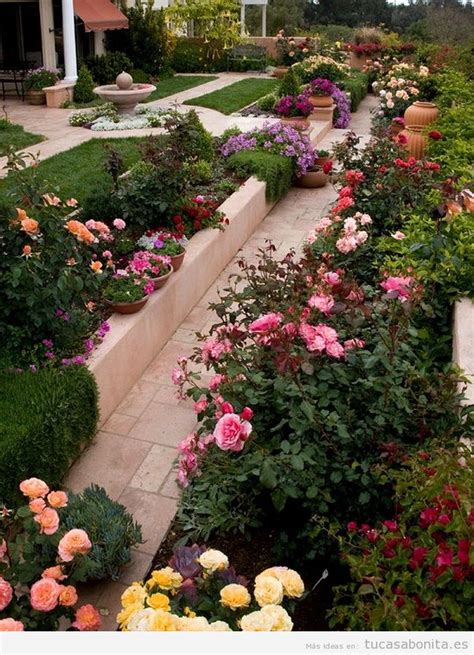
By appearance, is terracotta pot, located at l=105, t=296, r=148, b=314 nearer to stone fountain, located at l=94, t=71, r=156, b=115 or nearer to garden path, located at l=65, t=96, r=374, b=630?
garden path, located at l=65, t=96, r=374, b=630

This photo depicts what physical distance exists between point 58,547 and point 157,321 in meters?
3.09

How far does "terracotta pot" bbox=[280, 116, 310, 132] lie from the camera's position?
431 inches

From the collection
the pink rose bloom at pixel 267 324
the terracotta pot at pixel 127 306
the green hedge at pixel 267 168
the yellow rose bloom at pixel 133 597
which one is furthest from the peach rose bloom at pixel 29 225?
the green hedge at pixel 267 168

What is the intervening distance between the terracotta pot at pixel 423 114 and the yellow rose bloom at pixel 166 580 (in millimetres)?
9563

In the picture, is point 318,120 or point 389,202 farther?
point 318,120

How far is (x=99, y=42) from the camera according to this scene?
62.8ft

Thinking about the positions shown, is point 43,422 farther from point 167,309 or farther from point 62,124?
point 62,124

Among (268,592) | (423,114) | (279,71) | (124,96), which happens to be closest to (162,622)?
(268,592)

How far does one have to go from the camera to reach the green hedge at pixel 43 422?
144 inches

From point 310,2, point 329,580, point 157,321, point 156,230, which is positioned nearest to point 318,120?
point 156,230

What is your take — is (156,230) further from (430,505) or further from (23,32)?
(23,32)

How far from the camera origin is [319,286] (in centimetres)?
360

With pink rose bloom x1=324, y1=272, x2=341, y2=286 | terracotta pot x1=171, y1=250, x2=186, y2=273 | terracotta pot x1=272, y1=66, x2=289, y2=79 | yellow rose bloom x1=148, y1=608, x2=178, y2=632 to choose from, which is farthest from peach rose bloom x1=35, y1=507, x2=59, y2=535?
terracotta pot x1=272, y1=66, x2=289, y2=79

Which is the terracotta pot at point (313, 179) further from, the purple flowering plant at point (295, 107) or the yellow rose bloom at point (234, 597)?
the yellow rose bloom at point (234, 597)
